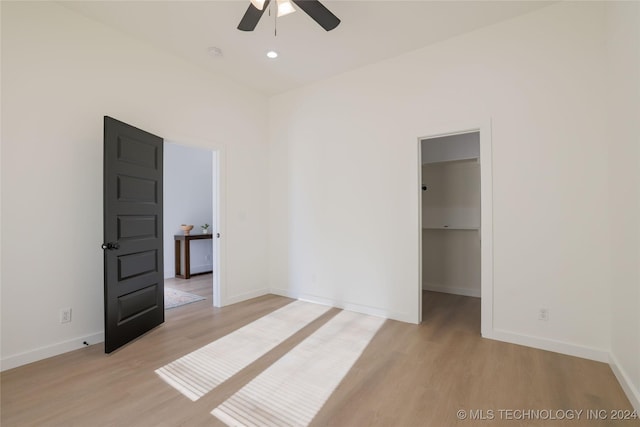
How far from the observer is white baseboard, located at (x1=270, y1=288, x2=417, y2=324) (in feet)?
11.6

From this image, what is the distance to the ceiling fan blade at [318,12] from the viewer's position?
2295 millimetres

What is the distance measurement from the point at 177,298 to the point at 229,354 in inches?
89.7

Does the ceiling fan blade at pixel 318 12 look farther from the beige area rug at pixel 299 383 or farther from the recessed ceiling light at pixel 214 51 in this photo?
the beige area rug at pixel 299 383

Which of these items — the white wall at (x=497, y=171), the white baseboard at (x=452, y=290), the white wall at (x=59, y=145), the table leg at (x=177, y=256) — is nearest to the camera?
the white wall at (x=59, y=145)

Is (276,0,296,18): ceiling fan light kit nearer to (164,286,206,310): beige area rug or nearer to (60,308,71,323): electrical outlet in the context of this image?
(60,308,71,323): electrical outlet

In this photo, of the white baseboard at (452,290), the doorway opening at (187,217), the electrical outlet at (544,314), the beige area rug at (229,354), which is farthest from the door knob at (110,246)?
the white baseboard at (452,290)

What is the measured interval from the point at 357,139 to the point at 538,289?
2.53m

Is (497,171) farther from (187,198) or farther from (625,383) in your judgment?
(187,198)

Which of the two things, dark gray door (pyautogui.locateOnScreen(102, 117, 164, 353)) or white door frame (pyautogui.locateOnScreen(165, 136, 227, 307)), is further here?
white door frame (pyautogui.locateOnScreen(165, 136, 227, 307))

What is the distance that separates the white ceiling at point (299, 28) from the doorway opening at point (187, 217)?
8.66 ft

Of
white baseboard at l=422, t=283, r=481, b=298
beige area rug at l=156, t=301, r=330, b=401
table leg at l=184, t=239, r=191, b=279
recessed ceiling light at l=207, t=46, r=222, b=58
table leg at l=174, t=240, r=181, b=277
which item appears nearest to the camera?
beige area rug at l=156, t=301, r=330, b=401

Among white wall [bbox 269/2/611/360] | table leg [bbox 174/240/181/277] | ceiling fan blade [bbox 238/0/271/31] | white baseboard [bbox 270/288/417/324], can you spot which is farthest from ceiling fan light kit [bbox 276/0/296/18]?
table leg [bbox 174/240/181/277]

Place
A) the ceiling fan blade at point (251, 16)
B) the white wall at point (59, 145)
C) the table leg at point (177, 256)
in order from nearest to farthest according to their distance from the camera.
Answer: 1. the ceiling fan blade at point (251, 16)
2. the white wall at point (59, 145)
3. the table leg at point (177, 256)

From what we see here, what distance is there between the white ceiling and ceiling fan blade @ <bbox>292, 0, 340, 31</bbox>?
0.33m
